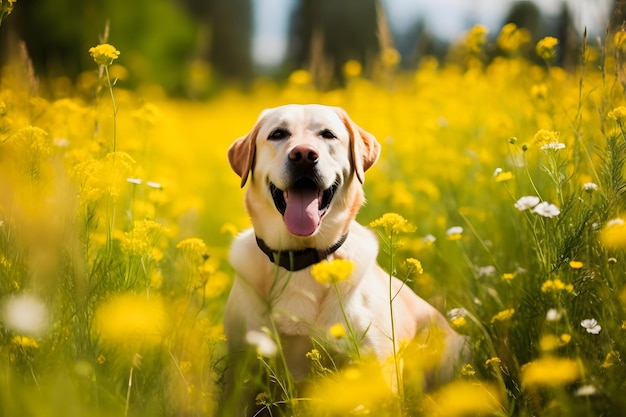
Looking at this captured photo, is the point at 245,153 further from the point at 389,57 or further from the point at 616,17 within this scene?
the point at 389,57

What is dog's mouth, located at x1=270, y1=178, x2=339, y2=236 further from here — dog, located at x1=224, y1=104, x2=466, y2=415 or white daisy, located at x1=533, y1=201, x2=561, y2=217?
white daisy, located at x1=533, y1=201, x2=561, y2=217

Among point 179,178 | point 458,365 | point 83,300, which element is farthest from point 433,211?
point 179,178

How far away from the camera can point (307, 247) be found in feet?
9.39

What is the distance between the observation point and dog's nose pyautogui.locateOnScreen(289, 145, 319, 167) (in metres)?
2.61

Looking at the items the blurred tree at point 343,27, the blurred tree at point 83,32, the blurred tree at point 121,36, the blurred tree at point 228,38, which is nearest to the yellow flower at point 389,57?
the blurred tree at point 121,36

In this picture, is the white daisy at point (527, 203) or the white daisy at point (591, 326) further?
the white daisy at point (527, 203)

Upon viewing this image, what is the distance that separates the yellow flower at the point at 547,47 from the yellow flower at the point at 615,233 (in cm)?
99

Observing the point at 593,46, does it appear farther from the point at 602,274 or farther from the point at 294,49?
the point at 294,49

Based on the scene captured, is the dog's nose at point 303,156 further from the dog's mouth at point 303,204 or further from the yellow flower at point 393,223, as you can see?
the yellow flower at point 393,223

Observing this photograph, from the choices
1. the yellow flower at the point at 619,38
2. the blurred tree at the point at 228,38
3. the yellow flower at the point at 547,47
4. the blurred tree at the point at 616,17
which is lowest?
the blurred tree at the point at 228,38

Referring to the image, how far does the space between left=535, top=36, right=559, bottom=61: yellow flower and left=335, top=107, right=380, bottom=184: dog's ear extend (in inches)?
33.5

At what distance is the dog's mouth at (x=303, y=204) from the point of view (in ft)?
8.69

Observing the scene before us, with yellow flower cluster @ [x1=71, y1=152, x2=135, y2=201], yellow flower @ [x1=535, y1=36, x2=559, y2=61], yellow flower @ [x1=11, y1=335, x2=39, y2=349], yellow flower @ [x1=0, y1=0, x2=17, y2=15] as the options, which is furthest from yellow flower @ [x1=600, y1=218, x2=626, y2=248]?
yellow flower @ [x1=0, y1=0, x2=17, y2=15]

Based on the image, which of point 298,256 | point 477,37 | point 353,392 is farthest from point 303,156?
point 477,37
